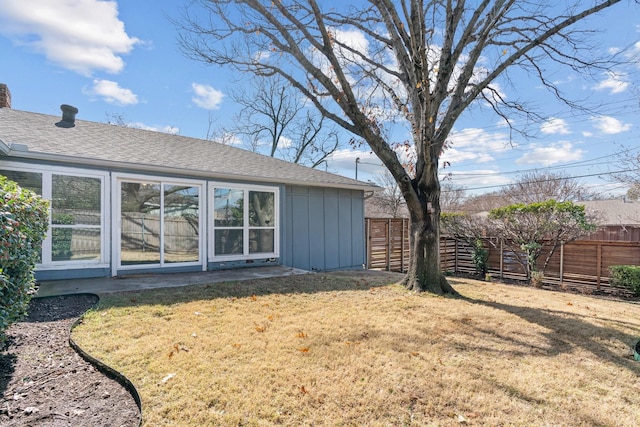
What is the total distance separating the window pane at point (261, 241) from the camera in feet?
28.5

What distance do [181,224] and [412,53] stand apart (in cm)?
599

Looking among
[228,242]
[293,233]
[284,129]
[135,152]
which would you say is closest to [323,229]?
[293,233]

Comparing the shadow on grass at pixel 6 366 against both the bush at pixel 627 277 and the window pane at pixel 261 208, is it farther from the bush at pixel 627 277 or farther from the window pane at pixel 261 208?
the bush at pixel 627 277

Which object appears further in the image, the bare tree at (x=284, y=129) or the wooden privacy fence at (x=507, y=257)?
the bare tree at (x=284, y=129)

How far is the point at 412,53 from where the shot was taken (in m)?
5.80

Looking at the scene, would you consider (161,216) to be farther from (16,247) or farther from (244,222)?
(16,247)

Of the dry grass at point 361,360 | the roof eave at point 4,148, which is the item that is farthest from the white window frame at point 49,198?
the dry grass at point 361,360

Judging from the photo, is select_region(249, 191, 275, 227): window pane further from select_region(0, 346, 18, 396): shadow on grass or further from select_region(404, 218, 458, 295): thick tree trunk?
select_region(0, 346, 18, 396): shadow on grass

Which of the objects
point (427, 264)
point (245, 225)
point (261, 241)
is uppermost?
point (245, 225)

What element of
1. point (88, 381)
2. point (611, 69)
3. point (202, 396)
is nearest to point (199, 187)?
point (88, 381)

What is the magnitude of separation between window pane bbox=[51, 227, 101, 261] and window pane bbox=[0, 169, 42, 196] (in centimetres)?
80

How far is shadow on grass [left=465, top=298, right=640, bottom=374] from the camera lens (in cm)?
357

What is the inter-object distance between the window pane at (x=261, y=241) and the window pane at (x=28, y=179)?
14.2 ft

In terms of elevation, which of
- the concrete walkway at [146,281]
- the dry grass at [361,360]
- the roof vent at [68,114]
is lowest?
the dry grass at [361,360]
